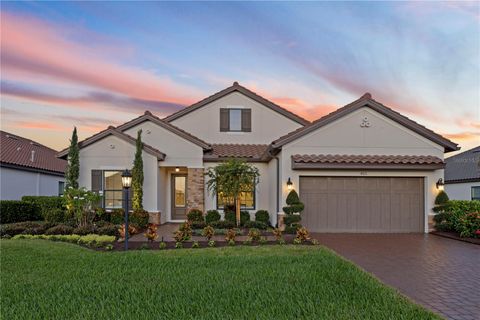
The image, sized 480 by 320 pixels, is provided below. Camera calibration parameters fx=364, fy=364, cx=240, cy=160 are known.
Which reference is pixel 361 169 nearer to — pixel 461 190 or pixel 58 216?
pixel 58 216

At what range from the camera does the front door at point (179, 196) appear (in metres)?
18.3

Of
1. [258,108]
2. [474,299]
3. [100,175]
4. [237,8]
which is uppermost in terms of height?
[237,8]

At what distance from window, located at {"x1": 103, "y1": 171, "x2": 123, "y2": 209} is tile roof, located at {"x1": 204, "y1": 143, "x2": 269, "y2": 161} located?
4092 mm

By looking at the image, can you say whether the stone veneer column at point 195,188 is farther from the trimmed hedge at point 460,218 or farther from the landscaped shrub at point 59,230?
the trimmed hedge at point 460,218

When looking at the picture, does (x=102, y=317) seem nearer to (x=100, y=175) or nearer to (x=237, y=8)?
Answer: (x=237, y=8)

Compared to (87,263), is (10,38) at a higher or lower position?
higher

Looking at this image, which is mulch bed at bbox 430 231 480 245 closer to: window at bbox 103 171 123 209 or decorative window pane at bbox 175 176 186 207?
decorative window pane at bbox 175 176 186 207

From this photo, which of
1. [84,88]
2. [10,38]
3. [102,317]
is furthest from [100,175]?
[102,317]

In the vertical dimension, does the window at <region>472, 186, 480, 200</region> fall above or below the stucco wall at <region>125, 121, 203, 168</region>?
below

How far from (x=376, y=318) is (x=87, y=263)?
234 inches

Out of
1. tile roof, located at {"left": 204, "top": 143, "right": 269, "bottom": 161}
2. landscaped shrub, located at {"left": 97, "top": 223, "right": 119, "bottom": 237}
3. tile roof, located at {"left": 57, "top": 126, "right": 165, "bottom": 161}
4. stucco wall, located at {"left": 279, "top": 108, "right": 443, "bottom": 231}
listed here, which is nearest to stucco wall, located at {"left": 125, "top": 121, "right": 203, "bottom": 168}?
tile roof, located at {"left": 204, "top": 143, "right": 269, "bottom": 161}

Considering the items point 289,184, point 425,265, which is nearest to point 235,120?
point 289,184

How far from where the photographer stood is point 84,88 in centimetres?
1659

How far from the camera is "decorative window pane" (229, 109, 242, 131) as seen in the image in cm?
1972
